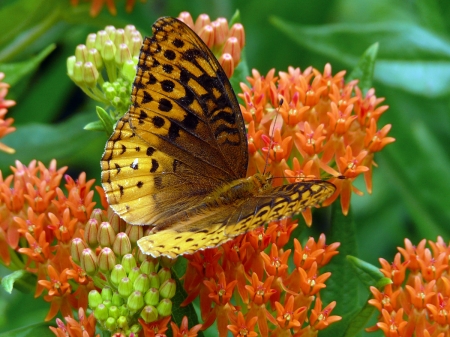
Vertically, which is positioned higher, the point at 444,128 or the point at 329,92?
the point at 329,92

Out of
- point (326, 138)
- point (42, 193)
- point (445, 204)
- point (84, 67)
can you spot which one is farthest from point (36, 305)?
point (445, 204)

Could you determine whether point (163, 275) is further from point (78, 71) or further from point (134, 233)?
point (78, 71)

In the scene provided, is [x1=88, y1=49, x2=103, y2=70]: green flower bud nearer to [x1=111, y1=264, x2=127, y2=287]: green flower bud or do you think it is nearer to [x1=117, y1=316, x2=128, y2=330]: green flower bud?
[x1=111, y1=264, x2=127, y2=287]: green flower bud

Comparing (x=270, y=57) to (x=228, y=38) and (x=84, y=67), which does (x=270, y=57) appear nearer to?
(x=228, y=38)

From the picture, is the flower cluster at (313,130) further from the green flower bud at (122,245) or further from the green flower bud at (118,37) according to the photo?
the green flower bud at (122,245)

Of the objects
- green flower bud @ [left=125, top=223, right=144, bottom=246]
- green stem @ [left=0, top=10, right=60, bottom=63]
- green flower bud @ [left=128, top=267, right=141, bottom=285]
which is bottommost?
green flower bud @ [left=128, top=267, right=141, bottom=285]

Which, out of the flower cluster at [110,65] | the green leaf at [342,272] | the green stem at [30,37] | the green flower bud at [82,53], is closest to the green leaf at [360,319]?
the green leaf at [342,272]

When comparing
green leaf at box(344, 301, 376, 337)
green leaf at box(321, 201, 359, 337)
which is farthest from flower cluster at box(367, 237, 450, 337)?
green leaf at box(321, 201, 359, 337)
